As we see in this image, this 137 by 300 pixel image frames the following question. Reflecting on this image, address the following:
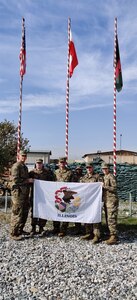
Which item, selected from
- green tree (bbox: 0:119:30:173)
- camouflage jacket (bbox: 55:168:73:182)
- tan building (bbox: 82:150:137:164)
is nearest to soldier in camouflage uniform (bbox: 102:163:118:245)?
camouflage jacket (bbox: 55:168:73:182)

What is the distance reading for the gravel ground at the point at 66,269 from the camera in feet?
18.1

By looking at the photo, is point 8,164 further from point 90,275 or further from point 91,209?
point 90,275

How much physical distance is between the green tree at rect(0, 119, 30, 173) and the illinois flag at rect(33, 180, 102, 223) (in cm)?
913

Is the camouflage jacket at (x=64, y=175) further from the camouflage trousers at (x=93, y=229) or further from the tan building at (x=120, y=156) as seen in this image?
the tan building at (x=120, y=156)

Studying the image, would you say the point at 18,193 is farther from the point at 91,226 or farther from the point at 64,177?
the point at 91,226

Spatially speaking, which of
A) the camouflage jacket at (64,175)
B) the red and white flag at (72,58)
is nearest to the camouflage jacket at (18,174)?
the camouflage jacket at (64,175)

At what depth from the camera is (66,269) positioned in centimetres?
660

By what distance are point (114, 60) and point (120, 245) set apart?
20.9 feet

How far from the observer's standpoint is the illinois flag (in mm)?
9234

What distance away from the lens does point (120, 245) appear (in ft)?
28.4

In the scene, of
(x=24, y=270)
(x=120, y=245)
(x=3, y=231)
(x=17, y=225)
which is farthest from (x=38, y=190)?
→ (x=24, y=270)

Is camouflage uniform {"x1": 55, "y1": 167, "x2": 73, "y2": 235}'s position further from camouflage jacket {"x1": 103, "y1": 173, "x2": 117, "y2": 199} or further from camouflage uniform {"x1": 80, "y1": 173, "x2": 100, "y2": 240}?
camouflage jacket {"x1": 103, "y1": 173, "x2": 117, "y2": 199}

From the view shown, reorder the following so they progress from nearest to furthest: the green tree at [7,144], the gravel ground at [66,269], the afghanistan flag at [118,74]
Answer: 1. the gravel ground at [66,269]
2. the afghanistan flag at [118,74]
3. the green tree at [7,144]

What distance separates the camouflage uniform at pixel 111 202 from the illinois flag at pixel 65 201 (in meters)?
0.28
